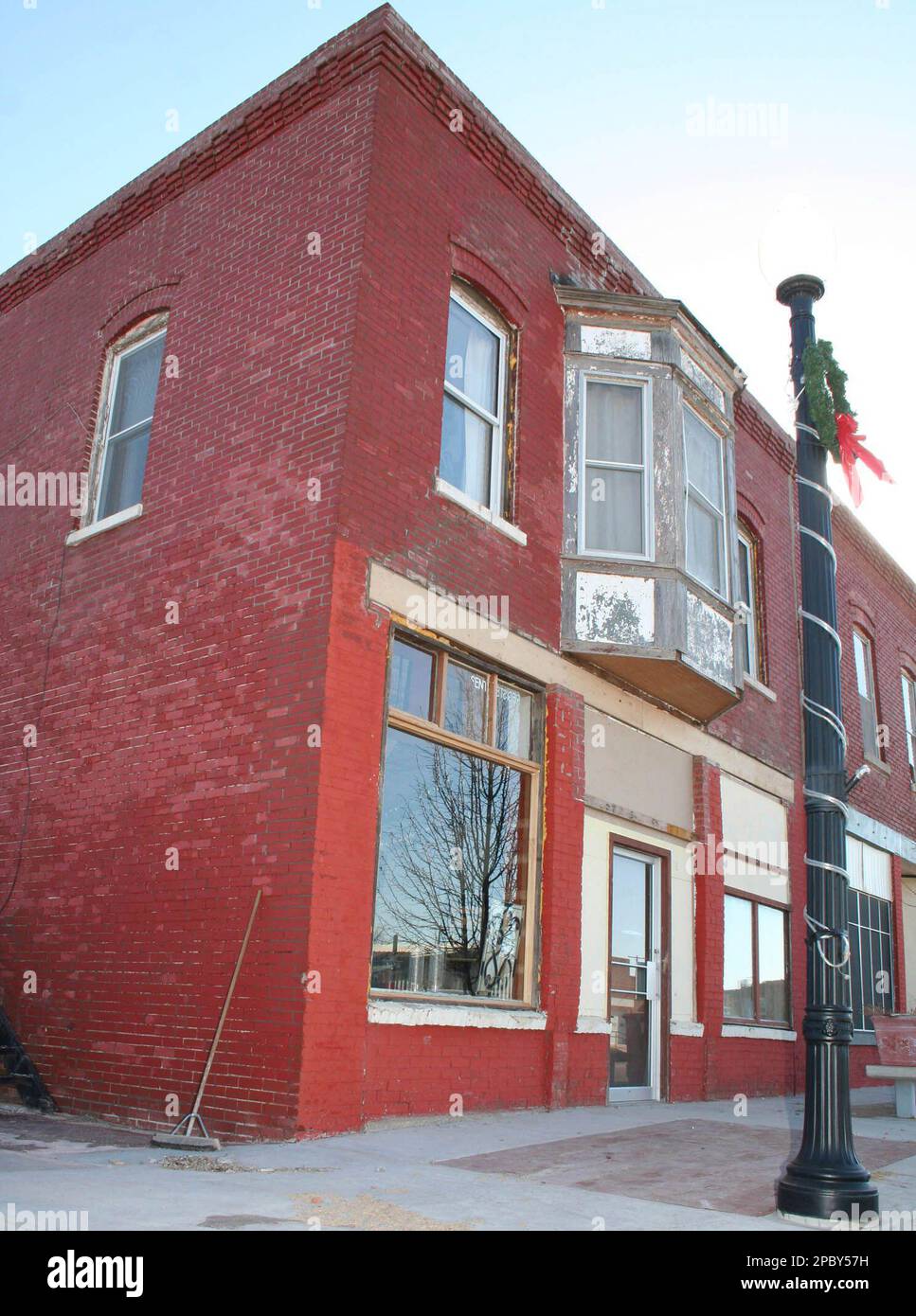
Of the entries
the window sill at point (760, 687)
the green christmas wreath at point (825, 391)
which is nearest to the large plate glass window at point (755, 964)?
the window sill at point (760, 687)

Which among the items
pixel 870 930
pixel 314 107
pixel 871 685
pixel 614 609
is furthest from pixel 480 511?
pixel 871 685

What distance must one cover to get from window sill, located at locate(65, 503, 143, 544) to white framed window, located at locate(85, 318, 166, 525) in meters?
0.22

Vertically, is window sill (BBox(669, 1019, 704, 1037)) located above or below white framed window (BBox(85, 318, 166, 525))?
below

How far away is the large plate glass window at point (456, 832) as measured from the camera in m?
8.45

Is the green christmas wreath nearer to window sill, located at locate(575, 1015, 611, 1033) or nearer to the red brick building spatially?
the red brick building

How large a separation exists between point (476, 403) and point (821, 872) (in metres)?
6.06

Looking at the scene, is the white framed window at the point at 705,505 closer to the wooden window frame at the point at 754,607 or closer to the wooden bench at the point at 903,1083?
the wooden window frame at the point at 754,607

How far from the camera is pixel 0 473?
1242cm

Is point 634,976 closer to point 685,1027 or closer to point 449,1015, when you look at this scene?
point 685,1027

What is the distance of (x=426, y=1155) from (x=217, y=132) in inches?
358

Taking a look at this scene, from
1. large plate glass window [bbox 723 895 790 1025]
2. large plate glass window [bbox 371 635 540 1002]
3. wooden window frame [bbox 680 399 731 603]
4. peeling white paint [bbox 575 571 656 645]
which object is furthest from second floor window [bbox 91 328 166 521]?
large plate glass window [bbox 723 895 790 1025]

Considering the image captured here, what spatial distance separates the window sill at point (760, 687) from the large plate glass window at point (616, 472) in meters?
3.72

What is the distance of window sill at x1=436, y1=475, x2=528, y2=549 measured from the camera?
9398mm

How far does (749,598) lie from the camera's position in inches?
595
